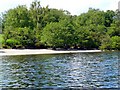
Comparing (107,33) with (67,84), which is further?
(107,33)

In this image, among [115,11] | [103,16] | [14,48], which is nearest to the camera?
[14,48]

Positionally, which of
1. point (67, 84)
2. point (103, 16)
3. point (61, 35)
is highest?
point (103, 16)

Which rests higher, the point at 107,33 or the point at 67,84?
the point at 107,33

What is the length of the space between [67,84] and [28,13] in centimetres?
5074

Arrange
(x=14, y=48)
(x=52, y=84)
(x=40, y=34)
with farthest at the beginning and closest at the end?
1. (x=40, y=34)
2. (x=14, y=48)
3. (x=52, y=84)

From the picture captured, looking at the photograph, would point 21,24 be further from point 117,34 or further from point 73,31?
point 117,34

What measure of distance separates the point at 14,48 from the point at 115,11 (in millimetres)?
36418

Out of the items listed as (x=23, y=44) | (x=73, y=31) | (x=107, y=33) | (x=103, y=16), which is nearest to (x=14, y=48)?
(x=23, y=44)

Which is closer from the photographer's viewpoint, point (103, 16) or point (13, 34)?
point (13, 34)

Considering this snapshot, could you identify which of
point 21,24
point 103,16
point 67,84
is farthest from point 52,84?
point 103,16

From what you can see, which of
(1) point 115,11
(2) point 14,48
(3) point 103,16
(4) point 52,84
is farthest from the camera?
(1) point 115,11

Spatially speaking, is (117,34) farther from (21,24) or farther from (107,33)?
(21,24)

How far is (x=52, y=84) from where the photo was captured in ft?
61.8

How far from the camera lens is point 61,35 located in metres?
57.0
